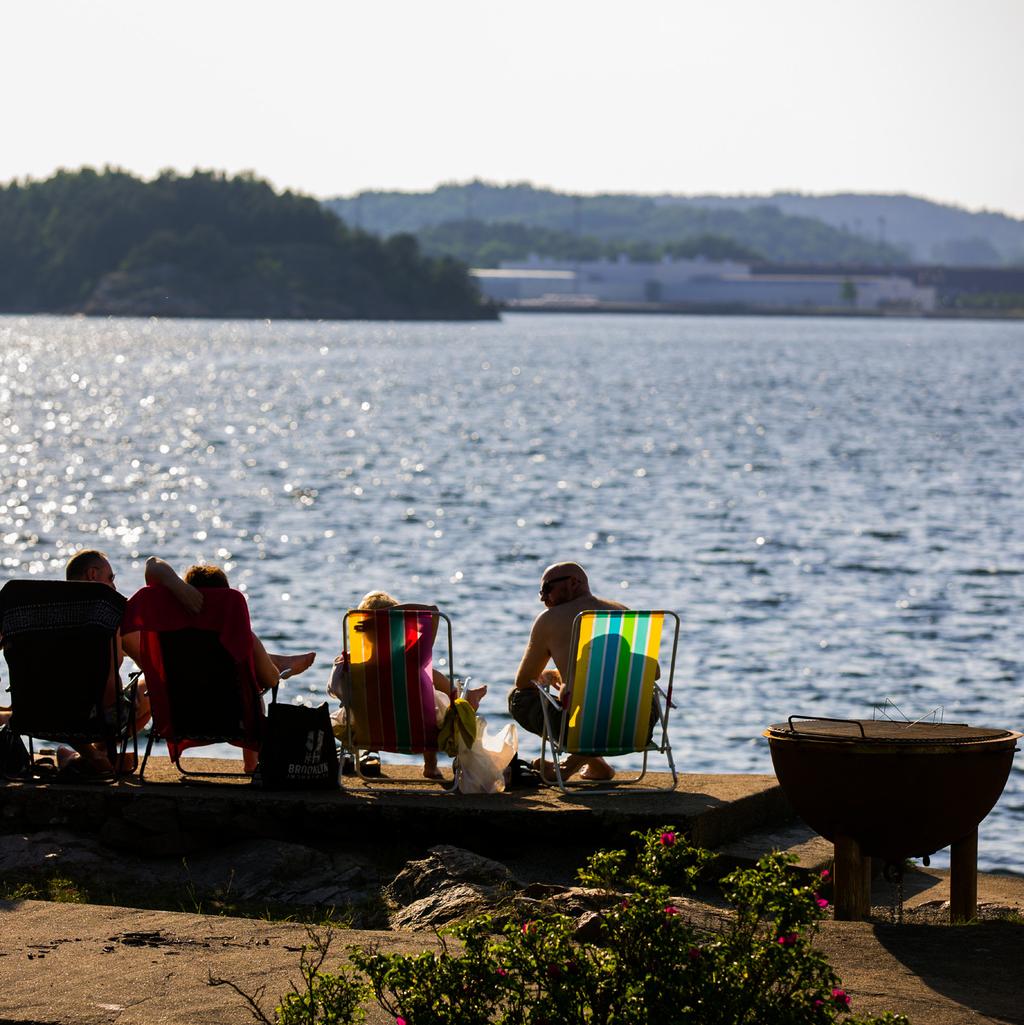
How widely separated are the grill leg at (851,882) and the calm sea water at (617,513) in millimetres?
4940

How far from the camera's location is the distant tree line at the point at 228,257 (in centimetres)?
18425

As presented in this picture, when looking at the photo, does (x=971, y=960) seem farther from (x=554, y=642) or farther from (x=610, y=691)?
(x=554, y=642)

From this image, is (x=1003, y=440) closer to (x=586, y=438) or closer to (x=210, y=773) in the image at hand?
(x=586, y=438)

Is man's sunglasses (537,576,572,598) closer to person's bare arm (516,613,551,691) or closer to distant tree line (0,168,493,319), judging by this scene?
person's bare arm (516,613,551,691)

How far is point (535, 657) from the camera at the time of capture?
8148mm

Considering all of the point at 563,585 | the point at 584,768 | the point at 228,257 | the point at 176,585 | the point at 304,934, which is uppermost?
the point at 228,257

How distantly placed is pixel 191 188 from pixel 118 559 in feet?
555

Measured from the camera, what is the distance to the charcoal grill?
5898 mm

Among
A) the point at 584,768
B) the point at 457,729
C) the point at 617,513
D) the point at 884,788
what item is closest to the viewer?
the point at 884,788

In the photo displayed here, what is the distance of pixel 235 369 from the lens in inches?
3834

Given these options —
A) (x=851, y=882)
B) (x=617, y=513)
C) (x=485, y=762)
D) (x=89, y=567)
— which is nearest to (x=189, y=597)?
(x=89, y=567)

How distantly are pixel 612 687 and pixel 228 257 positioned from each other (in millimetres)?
181369

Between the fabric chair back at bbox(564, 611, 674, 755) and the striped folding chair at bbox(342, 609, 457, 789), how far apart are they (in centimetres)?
57

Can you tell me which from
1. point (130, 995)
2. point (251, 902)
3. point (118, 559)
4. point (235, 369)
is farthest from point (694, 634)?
point (235, 369)
